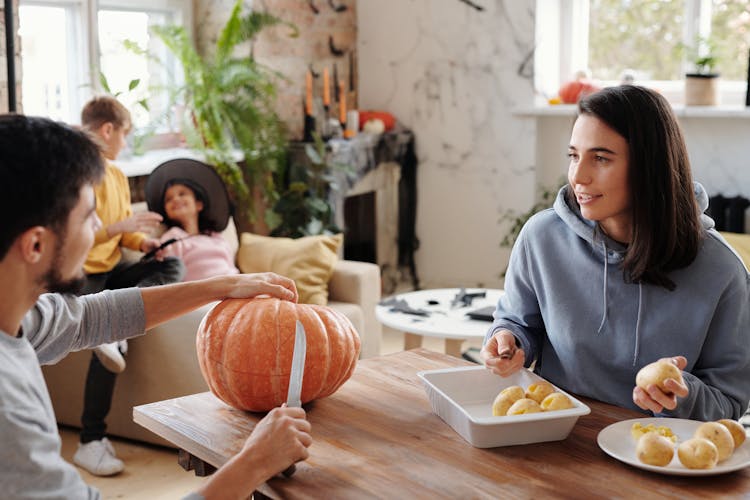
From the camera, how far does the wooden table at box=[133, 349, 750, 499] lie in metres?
1.39

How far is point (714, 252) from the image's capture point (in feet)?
5.80

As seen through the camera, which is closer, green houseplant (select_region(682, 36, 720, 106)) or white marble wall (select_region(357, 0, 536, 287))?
green houseplant (select_region(682, 36, 720, 106))

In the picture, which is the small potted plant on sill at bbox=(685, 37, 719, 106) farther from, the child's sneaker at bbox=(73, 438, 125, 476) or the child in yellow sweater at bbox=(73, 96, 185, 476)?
the child's sneaker at bbox=(73, 438, 125, 476)

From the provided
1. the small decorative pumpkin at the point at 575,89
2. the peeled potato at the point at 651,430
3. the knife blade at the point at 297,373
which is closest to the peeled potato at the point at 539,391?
the peeled potato at the point at 651,430

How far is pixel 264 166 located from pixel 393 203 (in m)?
1.14

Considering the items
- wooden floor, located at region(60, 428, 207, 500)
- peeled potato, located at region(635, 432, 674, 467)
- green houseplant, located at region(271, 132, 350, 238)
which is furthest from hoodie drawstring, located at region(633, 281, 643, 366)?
green houseplant, located at region(271, 132, 350, 238)

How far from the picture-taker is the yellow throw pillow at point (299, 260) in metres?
3.87

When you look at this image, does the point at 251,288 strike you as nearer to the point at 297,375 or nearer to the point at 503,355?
the point at 297,375

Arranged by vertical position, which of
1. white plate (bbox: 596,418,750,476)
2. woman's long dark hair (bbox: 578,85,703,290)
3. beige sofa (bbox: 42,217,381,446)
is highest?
woman's long dark hair (bbox: 578,85,703,290)

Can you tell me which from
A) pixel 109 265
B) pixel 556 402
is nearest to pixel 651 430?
pixel 556 402

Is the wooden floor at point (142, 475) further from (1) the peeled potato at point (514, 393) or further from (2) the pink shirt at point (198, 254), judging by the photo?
(1) the peeled potato at point (514, 393)

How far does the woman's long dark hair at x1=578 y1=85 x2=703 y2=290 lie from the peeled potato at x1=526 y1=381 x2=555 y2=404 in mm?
297

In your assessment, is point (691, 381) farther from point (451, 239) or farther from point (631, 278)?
point (451, 239)

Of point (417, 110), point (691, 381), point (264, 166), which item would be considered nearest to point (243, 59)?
point (264, 166)
